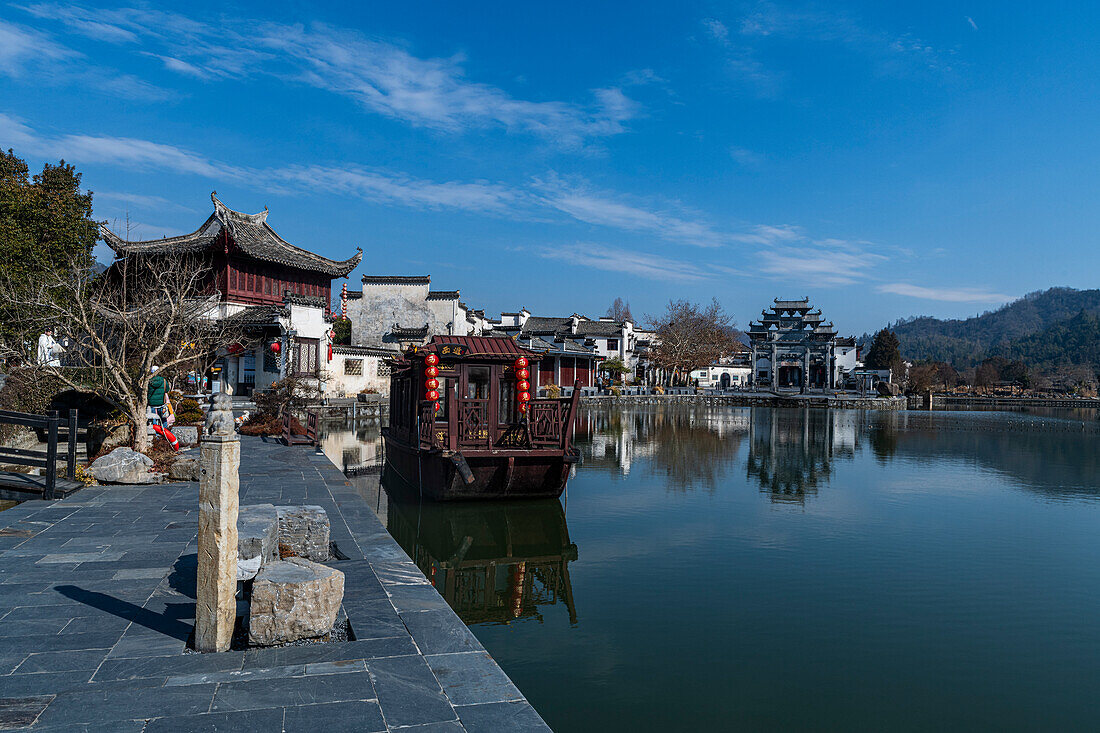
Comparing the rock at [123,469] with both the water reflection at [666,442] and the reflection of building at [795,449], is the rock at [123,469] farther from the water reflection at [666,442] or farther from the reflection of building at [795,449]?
the reflection of building at [795,449]

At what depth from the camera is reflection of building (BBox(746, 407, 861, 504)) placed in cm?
1573

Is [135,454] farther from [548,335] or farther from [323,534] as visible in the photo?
[548,335]

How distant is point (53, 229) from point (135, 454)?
675 inches

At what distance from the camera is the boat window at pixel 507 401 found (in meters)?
12.6

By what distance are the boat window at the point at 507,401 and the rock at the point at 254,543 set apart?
722cm

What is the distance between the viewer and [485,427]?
39.7 ft

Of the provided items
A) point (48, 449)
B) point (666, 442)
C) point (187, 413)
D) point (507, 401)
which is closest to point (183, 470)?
point (48, 449)

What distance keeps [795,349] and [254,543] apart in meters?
59.9

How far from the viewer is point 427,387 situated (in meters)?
11.7

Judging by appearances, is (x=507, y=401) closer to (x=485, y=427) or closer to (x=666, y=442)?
(x=485, y=427)

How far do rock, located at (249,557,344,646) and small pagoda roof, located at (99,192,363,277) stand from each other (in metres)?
27.2

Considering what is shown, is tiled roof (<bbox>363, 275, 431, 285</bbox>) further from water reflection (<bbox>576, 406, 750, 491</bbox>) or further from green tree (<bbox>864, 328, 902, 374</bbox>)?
green tree (<bbox>864, 328, 902, 374</bbox>)

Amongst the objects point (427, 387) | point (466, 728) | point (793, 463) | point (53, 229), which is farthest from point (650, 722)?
point (53, 229)

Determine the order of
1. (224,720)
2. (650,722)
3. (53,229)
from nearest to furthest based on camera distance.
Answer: (224,720) < (650,722) < (53,229)
